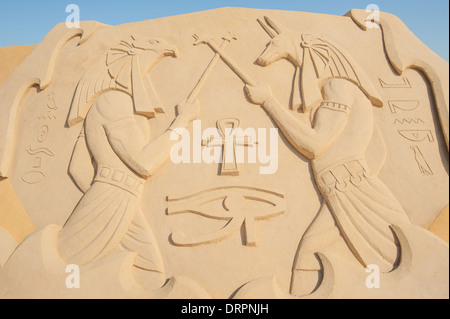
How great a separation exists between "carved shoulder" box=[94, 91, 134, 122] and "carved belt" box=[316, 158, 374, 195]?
2.22 meters

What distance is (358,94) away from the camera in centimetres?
420

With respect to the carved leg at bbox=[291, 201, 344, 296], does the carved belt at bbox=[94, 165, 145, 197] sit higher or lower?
higher

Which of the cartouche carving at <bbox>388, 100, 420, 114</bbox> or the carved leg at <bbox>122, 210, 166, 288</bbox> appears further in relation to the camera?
the cartouche carving at <bbox>388, 100, 420, 114</bbox>

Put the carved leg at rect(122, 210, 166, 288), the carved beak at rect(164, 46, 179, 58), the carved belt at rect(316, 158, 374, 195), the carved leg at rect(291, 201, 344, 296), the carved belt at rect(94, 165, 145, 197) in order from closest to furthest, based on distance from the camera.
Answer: the carved leg at rect(291, 201, 344, 296) → the carved leg at rect(122, 210, 166, 288) → the carved belt at rect(316, 158, 374, 195) → the carved belt at rect(94, 165, 145, 197) → the carved beak at rect(164, 46, 179, 58)

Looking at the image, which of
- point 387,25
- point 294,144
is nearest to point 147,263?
point 294,144

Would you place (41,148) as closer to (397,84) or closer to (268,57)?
(268,57)

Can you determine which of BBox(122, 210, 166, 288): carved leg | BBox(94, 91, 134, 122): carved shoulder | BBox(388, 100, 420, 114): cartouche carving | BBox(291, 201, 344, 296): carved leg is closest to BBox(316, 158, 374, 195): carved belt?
BBox(291, 201, 344, 296): carved leg

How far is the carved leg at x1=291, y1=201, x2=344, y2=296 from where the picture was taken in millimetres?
3432

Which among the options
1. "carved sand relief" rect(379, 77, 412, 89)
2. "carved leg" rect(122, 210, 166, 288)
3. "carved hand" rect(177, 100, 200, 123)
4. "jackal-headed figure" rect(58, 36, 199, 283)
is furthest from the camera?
"carved sand relief" rect(379, 77, 412, 89)

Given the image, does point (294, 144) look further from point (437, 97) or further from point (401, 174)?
point (437, 97)

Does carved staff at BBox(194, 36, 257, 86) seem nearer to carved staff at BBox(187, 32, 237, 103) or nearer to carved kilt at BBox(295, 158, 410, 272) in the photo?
carved staff at BBox(187, 32, 237, 103)

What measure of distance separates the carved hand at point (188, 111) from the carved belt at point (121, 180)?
84cm

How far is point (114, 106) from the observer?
4246mm
